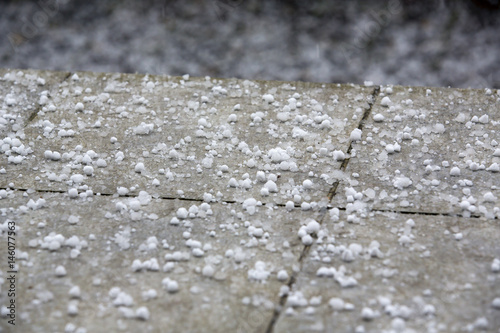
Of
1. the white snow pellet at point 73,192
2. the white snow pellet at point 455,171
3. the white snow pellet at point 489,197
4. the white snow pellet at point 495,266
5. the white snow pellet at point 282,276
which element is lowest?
the white snow pellet at point 282,276

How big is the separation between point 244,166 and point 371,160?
0.48 meters

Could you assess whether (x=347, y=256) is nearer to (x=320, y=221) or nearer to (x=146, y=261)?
(x=320, y=221)

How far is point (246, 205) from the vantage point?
5.73 feet

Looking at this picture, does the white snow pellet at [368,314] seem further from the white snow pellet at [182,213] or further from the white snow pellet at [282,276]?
the white snow pellet at [182,213]

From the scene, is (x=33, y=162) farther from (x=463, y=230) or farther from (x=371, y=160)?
(x=463, y=230)

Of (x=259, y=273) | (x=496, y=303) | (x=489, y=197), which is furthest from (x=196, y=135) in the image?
(x=496, y=303)

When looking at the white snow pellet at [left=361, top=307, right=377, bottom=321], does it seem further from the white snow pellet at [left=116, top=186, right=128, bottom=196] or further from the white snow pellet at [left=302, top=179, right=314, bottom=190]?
the white snow pellet at [left=116, top=186, right=128, bottom=196]

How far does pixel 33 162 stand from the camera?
1.98 metres

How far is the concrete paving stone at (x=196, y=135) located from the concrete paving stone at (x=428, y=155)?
10 centimetres

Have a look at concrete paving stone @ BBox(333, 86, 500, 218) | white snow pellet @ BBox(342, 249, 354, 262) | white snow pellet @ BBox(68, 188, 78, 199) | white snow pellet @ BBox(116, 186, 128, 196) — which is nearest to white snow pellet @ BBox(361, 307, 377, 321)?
white snow pellet @ BBox(342, 249, 354, 262)

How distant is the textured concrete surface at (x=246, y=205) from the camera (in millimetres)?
1390

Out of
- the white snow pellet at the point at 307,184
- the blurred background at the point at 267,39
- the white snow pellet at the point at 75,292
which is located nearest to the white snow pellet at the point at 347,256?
the white snow pellet at the point at 307,184

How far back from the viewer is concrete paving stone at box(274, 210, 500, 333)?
1.34 m

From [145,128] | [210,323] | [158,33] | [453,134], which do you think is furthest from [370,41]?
[210,323]
